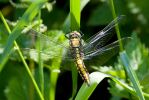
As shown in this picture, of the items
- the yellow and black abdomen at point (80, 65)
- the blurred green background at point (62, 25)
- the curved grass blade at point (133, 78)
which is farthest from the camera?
the blurred green background at point (62, 25)

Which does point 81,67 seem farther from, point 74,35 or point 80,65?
point 74,35

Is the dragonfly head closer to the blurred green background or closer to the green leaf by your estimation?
the green leaf

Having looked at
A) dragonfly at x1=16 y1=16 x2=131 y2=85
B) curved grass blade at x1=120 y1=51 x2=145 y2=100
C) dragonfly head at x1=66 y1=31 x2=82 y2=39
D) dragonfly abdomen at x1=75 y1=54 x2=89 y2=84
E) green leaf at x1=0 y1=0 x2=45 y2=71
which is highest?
green leaf at x1=0 y1=0 x2=45 y2=71

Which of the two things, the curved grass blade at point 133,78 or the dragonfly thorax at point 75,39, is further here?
the dragonfly thorax at point 75,39

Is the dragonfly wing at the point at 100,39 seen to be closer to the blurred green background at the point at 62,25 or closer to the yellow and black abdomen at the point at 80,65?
the yellow and black abdomen at the point at 80,65

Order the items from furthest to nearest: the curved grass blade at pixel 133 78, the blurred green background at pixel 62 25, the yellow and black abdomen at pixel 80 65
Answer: the blurred green background at pixel 62 25
the yellow and black abdomen at pixel 80 65
the curved grass blade at pixel 133 78

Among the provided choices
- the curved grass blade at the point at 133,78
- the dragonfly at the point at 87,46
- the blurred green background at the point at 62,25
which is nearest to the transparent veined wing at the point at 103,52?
the dragonfly at the point at 87,46

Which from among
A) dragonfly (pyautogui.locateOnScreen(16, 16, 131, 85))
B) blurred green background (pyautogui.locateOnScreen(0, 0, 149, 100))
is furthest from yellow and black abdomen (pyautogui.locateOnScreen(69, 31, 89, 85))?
blurred green background (pyautogui.locateOnScreen(0, 0, 149, 100))

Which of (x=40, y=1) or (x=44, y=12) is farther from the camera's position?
(x=44, y=12)

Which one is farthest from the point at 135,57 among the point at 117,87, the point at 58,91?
the point at 58,91

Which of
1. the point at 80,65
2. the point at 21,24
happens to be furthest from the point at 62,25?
the point at 21,24

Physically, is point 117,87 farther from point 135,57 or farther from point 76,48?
point 76,48
